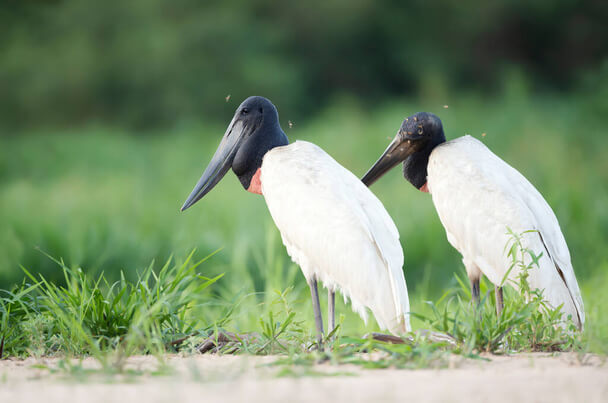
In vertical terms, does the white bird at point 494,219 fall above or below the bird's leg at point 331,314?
above

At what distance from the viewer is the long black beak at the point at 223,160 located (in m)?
3.87

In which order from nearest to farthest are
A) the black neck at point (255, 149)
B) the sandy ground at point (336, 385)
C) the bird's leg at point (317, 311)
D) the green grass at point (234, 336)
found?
the sandy ground at point (336, 385)
the green grass at point (234, 336)
the bird's leg at point (317, 311)
the black neck at point (255, 149)

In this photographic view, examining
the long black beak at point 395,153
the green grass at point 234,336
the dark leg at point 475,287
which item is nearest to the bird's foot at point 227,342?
the green grass at point 234,336

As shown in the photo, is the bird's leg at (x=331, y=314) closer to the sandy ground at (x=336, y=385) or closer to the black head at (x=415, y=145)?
the sandy ground at (x=336, y=385)

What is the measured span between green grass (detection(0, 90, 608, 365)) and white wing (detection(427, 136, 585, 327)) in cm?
18

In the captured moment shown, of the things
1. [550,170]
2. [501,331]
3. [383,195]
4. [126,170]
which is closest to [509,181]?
[501,331]

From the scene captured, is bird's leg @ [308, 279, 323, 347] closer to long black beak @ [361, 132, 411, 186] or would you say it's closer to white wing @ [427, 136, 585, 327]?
white wing @ [427, 136, 585, 327]

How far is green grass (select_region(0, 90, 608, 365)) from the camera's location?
3197 mm

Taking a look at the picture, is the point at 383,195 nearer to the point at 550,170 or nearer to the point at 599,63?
the point at 550,170

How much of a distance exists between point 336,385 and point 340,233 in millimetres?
1110

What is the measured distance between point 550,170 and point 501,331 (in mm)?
7328

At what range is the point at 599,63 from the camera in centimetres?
1482

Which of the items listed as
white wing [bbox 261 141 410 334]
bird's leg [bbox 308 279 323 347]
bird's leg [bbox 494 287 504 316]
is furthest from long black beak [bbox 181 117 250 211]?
bird's leg [bbox 494 287 504 316]

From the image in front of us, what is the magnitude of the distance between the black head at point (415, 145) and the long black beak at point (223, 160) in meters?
0.76
